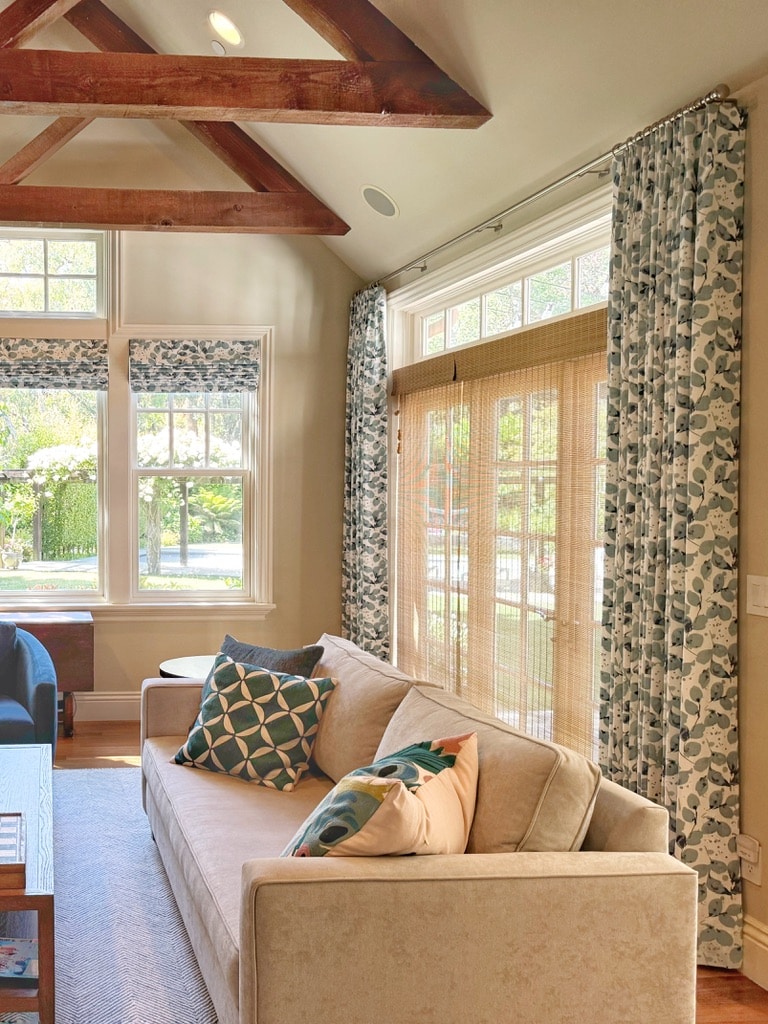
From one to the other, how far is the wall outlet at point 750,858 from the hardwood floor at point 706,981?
0.29 meters

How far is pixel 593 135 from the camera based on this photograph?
3707 millimetres

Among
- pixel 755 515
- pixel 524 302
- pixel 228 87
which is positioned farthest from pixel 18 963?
pixel 524 302

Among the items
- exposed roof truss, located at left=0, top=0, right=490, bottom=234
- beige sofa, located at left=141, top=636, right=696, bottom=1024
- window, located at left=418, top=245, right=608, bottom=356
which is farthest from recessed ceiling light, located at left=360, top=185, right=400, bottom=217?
beige sofa, located at left=141, top=636, right=696, bottom=1024

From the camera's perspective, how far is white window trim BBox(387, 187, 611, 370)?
399cm

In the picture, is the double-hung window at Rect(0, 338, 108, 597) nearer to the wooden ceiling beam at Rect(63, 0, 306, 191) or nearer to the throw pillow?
the wooden ceiling beam at Rect(63, 0, 306, 191)

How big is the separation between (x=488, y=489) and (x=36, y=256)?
328 cm

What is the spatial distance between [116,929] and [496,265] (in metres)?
3.08

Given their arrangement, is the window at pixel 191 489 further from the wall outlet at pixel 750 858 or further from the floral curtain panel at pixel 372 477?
the wall outlet at pixel 750 858

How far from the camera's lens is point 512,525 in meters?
4.58

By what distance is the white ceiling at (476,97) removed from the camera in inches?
122

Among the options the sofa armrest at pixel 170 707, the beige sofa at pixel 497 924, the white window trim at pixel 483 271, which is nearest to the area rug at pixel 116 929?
the sofa armrest at pixel 170 707

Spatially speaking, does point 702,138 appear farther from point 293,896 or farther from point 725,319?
point 293,896

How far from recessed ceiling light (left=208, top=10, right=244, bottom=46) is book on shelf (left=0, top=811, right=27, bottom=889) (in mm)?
3494

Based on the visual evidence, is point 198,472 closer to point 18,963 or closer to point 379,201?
point 379,201
